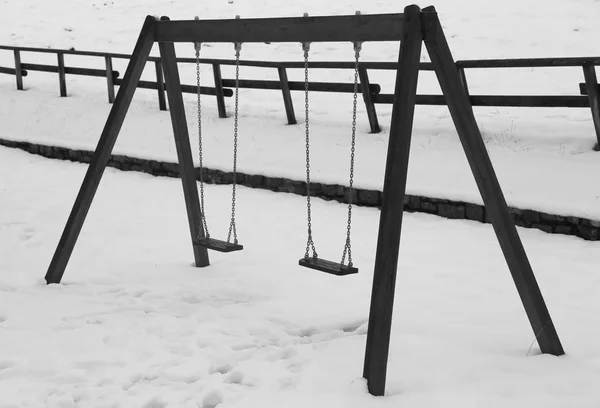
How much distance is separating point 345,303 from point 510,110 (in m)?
6.27

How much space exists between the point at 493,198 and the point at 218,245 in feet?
5.99

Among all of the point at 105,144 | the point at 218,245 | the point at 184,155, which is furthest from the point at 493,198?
the point at 105,144

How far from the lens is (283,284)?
5168 mm

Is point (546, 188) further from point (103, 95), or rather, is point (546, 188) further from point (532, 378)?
point (103, 95)

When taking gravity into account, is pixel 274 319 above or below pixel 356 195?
below

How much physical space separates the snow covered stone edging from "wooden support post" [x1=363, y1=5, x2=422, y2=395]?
291cm

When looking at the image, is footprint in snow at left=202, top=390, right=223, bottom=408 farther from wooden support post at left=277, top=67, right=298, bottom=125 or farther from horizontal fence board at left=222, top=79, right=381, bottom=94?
wooden support post at left=277, top=67, right=298, bottom=125

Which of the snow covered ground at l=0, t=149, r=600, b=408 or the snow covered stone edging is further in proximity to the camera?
the snow covered stone edging

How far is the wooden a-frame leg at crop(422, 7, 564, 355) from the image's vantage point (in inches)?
143

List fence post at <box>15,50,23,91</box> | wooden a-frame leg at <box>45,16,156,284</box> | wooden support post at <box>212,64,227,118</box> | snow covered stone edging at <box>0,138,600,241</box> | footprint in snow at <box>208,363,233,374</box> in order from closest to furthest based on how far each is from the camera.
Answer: footprint in snow at <box>208,363,233,374</box>
wooden a-frame leg at <box>45,16,156,284</box>
snow covered stone edging at <box>0,138,600,241</box>
wooden support post at <box>212,64,227,118</box>
fence post at <box>15,50,23,91</box>

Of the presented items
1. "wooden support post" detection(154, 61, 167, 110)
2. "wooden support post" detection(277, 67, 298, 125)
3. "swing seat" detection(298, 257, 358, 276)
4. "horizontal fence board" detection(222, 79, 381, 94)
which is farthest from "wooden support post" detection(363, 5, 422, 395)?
"wooden support post" detection(154, 61, 167, 110)

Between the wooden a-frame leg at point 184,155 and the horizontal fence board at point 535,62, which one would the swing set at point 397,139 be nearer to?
the wooden a-frame leg at point 184,155

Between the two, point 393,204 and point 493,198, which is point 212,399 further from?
point 493,198

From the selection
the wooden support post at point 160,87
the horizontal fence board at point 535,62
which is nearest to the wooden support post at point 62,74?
the wooden support post at point 160,87
